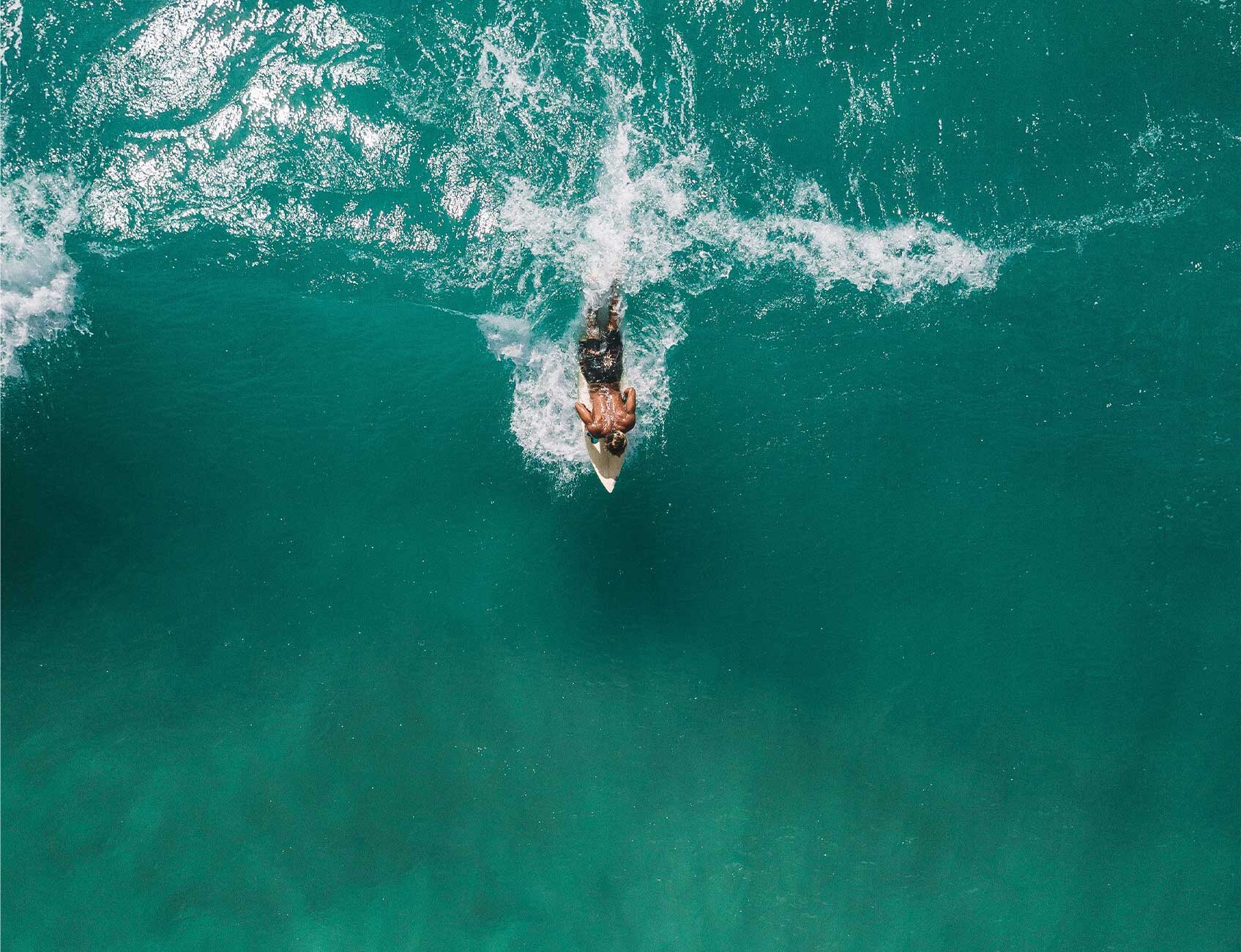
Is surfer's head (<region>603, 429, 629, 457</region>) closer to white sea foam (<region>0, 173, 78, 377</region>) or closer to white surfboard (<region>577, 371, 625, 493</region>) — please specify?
white surfboard (<region>577, 371, 625, 493</region>)

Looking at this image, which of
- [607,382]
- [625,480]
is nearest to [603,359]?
[607,382]

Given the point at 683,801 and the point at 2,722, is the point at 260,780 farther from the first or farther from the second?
the point at 683,801

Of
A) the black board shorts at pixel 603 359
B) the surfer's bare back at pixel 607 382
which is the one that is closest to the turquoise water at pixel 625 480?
the surfer's bare back at pixel 607 382

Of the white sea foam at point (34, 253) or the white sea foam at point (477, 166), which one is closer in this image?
the white sea foam at point (477, 166)

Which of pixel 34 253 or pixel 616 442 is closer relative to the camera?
pixel 616 442

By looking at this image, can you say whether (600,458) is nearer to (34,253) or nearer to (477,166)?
(477,166)

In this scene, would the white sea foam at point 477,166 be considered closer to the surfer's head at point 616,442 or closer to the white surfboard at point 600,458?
the white surfboard at point 600,458
